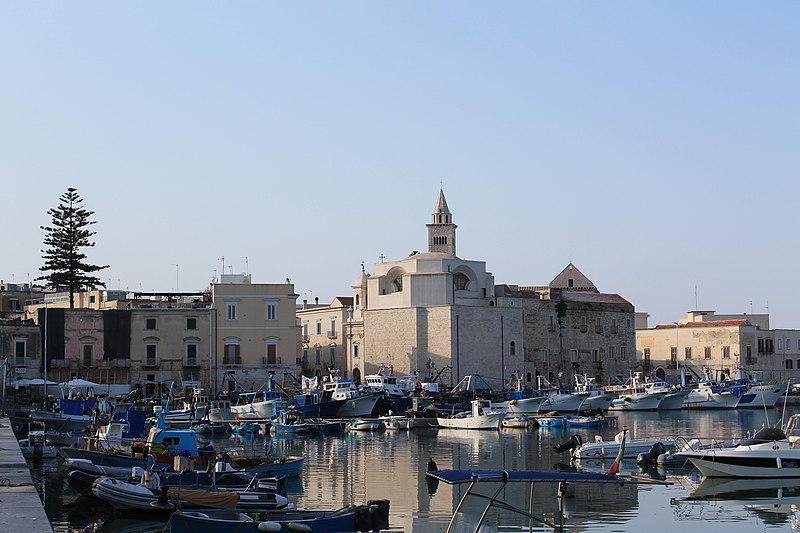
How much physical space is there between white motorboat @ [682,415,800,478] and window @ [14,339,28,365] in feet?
129

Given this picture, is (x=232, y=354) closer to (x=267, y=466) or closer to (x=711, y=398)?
(x=711, y=398)

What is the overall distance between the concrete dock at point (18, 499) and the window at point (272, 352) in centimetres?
3724

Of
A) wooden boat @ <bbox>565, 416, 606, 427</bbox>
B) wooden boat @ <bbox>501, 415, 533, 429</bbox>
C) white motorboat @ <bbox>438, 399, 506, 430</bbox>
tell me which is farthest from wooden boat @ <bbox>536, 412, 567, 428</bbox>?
white motorboat @ <bbox>438, 399, 506, 430</bbox>

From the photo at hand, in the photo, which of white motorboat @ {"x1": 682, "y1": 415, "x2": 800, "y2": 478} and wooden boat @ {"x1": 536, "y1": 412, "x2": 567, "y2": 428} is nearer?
white motorboat @ {"x1": 682, "y1": 415, "x2": 800, "y2": 478}

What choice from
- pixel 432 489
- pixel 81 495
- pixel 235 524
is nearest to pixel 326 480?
pixel 432 489

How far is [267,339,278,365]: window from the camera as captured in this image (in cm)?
6638

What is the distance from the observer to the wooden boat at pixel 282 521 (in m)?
19.3

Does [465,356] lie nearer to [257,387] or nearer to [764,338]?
[257,387]

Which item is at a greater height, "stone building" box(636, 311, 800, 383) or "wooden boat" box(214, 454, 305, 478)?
"stone building" box(636, 311, 800, 383)

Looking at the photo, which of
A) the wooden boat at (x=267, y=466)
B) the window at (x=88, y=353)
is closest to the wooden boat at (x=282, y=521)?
the wooden boat at (x=267, y=466)

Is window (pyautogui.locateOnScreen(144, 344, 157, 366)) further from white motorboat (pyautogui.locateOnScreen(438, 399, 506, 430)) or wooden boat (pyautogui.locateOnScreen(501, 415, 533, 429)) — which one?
wooden boat (pyautogui.locateOnScreen(501, 415, 533, 429))

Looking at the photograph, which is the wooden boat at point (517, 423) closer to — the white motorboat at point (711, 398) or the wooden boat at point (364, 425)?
the wooden boat at point (364, 425)

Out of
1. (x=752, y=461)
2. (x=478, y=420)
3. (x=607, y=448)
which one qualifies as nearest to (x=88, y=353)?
(x=478, y=420)

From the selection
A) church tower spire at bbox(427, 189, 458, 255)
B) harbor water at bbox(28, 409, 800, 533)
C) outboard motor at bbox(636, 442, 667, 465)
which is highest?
church tower spire at bbox(427, 189, 458, 255)
